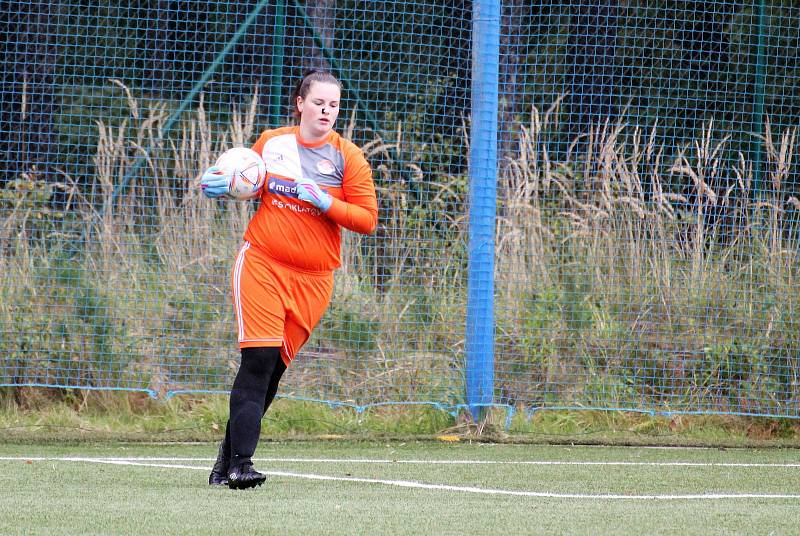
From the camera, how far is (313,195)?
475 cm

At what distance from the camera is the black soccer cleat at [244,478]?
4.64 metres

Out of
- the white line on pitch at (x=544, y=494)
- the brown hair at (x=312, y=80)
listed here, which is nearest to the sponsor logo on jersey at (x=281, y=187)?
the brown hair at (x=312, y=80)

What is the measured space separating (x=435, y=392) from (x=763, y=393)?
2.09 metres

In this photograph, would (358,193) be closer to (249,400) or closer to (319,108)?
(319,108)

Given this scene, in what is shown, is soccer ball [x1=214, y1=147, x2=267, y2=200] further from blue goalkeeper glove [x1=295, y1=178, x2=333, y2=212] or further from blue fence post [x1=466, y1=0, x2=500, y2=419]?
blue fence post [x1=466, y1=0, x2=500, y2=419]

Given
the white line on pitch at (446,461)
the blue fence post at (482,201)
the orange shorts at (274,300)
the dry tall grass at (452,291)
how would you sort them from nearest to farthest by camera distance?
the orange shorts at (274,300) < the white line on pitch at (446,461) < the blue fence post at (482,201) < the dry tall grass at (452,291)

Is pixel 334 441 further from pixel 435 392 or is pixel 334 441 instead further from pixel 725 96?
pixel 725 96

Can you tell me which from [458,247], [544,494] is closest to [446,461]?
[544,494]

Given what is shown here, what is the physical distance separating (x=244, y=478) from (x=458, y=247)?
391 cm

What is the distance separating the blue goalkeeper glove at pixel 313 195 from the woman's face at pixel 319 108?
0.87 feet

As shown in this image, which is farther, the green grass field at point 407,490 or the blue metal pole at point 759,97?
the blue metal pole at point 759,97

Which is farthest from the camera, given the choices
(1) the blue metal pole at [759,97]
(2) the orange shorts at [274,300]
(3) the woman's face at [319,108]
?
(1) the blue metal pole at [759,97]

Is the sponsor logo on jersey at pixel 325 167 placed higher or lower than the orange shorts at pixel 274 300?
higher

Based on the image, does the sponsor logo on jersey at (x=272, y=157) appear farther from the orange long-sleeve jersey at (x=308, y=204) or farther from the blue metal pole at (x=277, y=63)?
the blue metal pole at (x=277, y=63)
